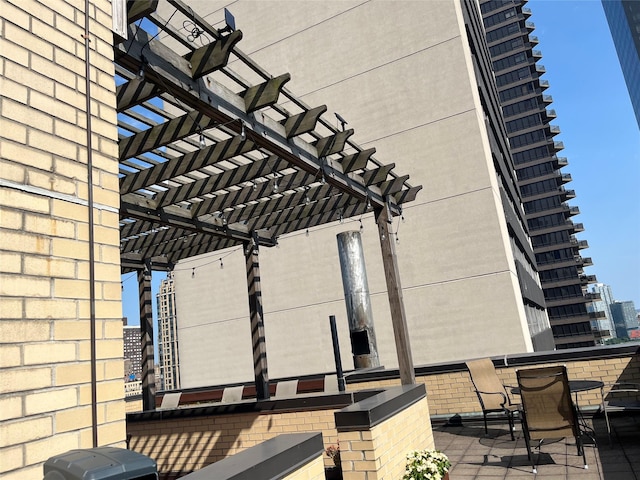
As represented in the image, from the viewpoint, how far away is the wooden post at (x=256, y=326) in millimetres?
8578

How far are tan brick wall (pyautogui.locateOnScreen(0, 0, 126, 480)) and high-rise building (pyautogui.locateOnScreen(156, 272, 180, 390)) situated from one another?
148 meters

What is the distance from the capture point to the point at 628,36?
373ft

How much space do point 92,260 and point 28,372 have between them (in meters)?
0.57

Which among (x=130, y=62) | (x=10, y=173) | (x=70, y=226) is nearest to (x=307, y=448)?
(x=70, y=226)

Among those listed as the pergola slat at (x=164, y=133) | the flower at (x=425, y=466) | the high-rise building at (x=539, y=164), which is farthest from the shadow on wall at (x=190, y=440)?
the high-rise building at (x=539, y=164)

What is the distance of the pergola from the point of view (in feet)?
14.1

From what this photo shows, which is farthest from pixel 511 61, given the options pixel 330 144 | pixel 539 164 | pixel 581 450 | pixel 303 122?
pixel 581 450

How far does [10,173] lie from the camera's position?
1979 millimetres

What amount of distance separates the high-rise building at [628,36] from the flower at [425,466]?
13089 cm

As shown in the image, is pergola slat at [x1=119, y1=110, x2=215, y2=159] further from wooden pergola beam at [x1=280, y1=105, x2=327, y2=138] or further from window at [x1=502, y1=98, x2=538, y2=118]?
window at [x1=502, y1=98, x2=538, y2=118]

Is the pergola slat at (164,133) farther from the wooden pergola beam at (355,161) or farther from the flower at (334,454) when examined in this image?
the flower at (334,454)

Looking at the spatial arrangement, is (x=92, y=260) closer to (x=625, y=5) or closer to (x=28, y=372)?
(x=28, y=372)

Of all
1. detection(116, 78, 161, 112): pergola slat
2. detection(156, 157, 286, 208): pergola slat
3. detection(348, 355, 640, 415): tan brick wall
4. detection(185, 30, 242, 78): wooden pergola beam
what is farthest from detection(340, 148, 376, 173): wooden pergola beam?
detection(348, 355, 640, 415): tan brick wall

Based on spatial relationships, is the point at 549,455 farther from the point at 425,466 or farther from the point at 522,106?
the point at 522,106
